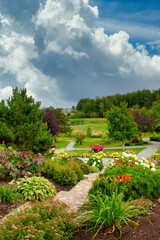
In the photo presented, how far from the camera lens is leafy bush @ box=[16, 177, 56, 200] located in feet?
16.8

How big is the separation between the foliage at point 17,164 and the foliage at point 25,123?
3922 millimetres

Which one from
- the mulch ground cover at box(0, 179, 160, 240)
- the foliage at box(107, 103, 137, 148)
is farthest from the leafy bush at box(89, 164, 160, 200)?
the foliage at box(107, 103, 137, 148)

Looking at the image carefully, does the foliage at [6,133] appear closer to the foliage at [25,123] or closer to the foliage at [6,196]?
the foliage at [25,123]

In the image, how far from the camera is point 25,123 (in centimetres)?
1055

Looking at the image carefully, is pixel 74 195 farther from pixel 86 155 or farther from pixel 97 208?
pixel 86 155

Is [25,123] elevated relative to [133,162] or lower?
elevated

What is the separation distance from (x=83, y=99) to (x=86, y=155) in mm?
87980

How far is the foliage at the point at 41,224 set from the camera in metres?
2.81

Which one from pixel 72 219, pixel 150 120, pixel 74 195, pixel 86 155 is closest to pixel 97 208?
pixel 72 219

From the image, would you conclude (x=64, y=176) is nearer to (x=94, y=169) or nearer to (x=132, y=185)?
(x=132, y=185)

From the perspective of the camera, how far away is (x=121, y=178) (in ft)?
15.5

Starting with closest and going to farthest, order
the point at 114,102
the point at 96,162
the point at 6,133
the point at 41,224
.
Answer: the point at 41,224 → the point at 6,133 → the point at 96,162 → the point at 114,102

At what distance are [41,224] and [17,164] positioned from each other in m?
3.34

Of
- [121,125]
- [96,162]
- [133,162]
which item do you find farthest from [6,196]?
[121,125]
